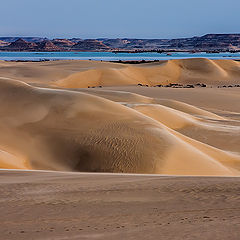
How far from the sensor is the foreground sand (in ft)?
13.5

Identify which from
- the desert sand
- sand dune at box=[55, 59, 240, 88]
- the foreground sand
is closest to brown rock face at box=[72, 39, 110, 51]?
sand dune at box=[55, 59, 240, 88]

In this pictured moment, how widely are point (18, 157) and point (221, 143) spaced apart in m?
7.11

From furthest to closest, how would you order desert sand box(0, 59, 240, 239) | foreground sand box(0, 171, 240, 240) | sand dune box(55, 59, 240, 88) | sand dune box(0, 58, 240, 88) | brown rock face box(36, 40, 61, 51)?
brown rock face box(36, 40, 61, 51), sand dune box(55, 59, 240, 88), sand dune box(0, 58, 240, 88), desert sand box(0, 59, 240, 239), foreground sand box(0, 171, 240, 240)

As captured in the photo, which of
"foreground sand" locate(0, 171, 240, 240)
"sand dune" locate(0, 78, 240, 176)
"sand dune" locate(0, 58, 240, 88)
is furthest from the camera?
"sand dune" locate(0, 58, 240, 88)

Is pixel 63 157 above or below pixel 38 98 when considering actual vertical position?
below

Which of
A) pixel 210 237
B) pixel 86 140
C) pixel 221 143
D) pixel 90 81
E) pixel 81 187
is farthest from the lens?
pixel 90 81

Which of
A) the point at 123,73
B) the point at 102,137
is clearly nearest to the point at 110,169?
the point at 102,137

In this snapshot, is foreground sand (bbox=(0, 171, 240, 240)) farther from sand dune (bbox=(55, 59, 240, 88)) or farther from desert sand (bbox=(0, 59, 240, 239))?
sand dune (bbox=(55, 59, 240, 88))

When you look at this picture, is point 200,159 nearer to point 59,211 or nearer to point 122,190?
point 122,190

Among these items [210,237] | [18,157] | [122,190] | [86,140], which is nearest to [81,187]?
[122,190]

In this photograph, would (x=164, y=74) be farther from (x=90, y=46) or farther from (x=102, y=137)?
Result: (x=90, y=46)

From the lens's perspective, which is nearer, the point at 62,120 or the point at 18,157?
the point at 18,157

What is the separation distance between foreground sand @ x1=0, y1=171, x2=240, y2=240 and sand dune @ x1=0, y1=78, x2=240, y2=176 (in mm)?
3572

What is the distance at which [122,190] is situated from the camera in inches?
228
